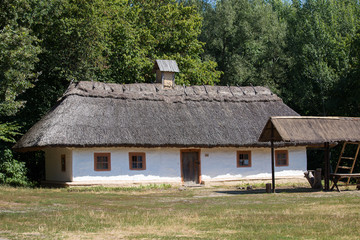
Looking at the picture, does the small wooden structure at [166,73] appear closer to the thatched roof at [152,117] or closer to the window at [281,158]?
the thatched roof at [152,117]

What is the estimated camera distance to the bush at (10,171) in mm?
27219

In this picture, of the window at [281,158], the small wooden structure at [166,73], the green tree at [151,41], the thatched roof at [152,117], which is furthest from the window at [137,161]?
the green tree at [151,41]

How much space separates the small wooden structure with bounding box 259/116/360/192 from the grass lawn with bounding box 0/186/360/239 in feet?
8.35

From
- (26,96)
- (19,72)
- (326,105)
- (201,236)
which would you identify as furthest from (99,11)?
(201,236)

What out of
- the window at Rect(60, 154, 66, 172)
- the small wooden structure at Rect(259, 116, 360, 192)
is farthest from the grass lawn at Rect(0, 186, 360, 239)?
the window at Rect(60, 154, 66, 172)

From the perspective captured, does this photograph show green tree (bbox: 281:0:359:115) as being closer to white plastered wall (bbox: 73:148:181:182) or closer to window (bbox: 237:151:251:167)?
window (bbox: 237:151:251:167)

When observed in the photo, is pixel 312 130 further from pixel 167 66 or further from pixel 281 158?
pixel 167 66

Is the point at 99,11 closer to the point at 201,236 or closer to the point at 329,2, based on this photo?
the point at 329,2

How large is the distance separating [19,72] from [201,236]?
1661 cm

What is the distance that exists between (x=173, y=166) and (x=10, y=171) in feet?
28.5

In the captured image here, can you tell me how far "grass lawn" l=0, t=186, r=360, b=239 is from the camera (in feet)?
37.9

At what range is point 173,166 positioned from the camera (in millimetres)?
27766

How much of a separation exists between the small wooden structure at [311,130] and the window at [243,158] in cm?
662

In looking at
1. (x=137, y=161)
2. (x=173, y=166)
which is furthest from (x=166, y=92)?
(x=137, y=161)
